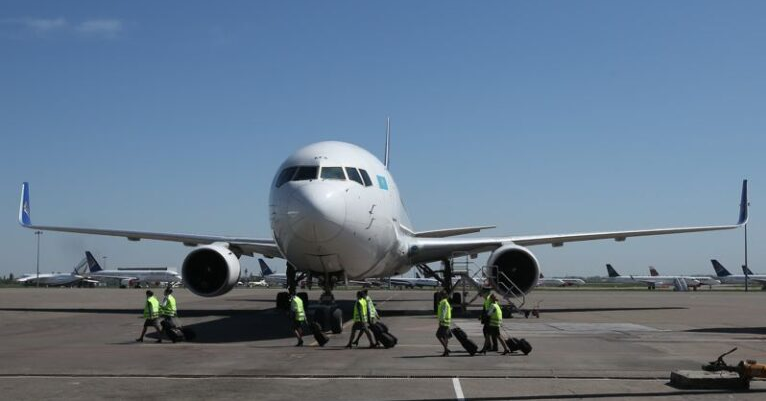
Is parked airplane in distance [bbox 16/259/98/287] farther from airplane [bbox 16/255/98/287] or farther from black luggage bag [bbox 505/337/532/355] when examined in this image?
black luggage bag [bbox 505/337/532/355]

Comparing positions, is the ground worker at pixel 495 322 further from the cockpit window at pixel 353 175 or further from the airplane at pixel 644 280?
the airplane at pixel 644 280

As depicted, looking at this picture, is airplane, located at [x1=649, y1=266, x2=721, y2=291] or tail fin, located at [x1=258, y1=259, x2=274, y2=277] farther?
tail fin, located at [x1=258, y1=259, x2=274, y2=277]

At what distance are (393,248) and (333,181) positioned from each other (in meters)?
4.48

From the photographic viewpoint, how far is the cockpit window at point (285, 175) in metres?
16.9

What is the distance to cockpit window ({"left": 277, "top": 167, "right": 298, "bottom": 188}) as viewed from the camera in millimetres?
16922

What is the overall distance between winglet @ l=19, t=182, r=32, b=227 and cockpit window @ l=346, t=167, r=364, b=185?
14.6 m

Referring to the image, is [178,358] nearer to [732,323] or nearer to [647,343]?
[647,343]

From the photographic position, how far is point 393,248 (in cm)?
2059

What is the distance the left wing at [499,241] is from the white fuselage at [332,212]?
4.30 meters

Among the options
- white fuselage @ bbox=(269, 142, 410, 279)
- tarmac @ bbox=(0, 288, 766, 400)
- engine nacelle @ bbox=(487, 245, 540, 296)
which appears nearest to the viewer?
tarmac @ bbox=(0, 288, 766, 400)

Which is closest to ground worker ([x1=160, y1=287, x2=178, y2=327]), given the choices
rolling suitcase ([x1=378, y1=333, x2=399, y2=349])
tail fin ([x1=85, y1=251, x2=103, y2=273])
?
rolling suitcase ([x1=378, y1=333, x2=399, y2=349])

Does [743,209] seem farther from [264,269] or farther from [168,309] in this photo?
[264,269]

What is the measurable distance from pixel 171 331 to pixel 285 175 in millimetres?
3977

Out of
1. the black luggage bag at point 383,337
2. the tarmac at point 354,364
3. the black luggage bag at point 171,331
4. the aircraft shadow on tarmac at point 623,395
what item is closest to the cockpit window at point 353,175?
the tarmac at point 354,364
